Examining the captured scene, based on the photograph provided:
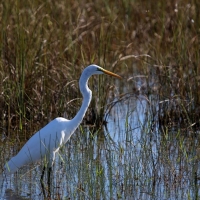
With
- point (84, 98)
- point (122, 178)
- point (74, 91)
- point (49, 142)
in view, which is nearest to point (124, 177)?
point (122, 178)

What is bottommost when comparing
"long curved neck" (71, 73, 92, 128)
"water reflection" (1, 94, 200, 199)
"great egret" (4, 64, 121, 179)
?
"water reflection" (1, 94, 200, 199)

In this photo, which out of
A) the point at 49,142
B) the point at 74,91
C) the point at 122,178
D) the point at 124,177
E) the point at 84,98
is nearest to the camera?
the point at 124,177

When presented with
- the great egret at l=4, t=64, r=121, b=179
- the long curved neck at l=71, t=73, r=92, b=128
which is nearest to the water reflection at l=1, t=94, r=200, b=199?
the great egret at l=4, t=64, r=121, b=179

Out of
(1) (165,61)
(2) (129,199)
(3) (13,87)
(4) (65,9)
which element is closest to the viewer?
(2) (129,199)

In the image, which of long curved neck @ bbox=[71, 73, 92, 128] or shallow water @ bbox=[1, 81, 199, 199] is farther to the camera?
long curved neck @ bbox=[71, 73, 92, 128]

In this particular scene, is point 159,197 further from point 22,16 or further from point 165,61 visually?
point 22,16

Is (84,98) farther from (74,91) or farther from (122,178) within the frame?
(74,91)

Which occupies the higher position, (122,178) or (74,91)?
(74,91)

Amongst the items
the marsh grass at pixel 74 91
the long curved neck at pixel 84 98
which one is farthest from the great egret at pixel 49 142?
the marsh grass at pixel 74 91

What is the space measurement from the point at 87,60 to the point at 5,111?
127 centimetres

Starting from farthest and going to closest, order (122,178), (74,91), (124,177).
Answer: (74,91) → (122,178) → (124,177)

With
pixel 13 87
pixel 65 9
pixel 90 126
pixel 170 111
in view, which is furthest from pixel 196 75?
pixel 65 9

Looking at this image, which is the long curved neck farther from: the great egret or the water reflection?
the water reflection

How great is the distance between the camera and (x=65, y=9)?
8156 mm
